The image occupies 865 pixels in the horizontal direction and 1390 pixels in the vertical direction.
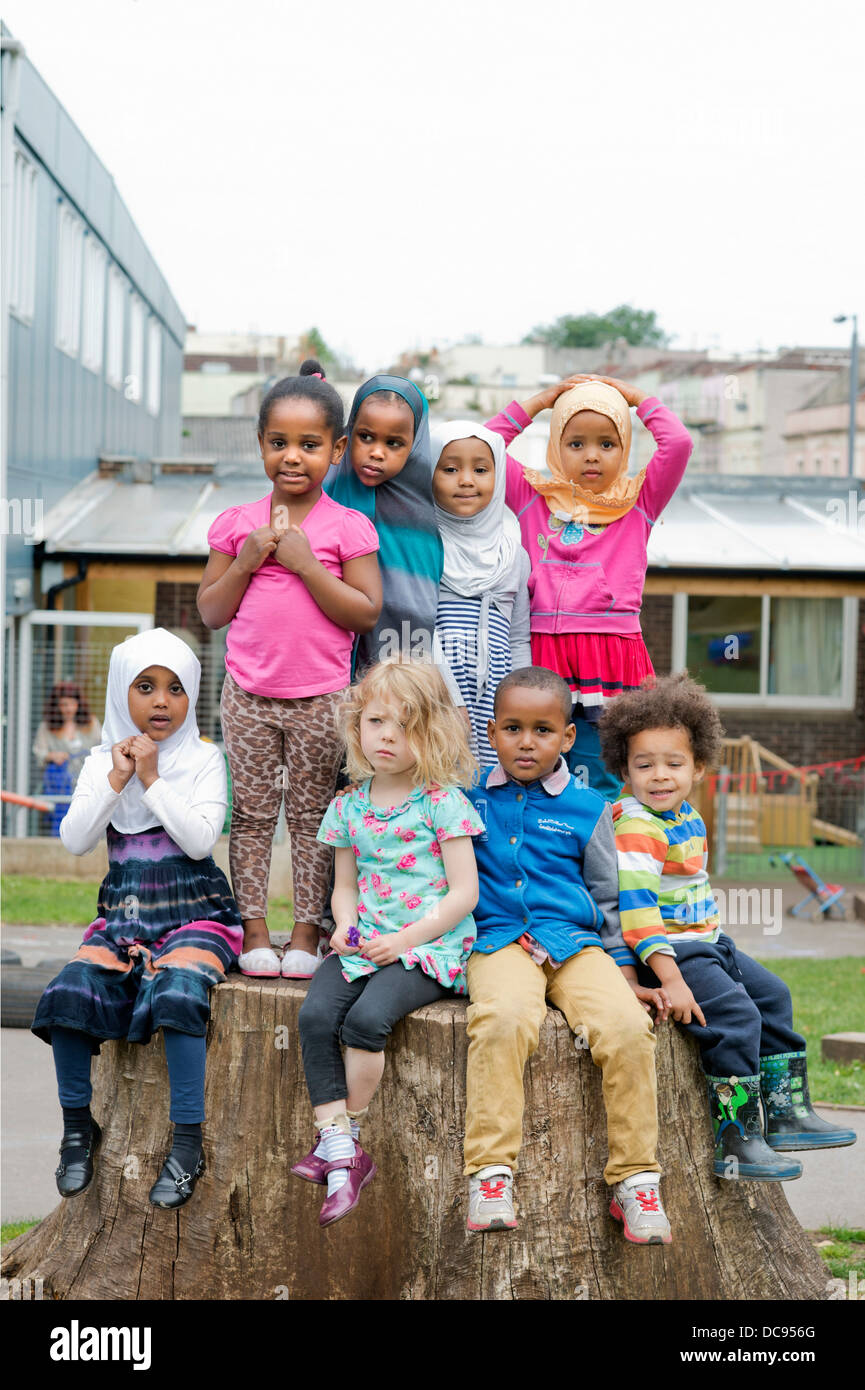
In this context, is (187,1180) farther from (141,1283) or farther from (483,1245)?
(483,1245)

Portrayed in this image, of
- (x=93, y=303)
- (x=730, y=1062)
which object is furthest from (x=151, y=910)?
(x=93, y=303)

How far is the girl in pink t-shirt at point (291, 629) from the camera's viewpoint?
3895 millimetres

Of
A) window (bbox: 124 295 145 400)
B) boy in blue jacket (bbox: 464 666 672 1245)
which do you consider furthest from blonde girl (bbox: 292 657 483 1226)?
window (bbox: 124 295 145 400)

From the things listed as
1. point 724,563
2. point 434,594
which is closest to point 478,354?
point 724,563

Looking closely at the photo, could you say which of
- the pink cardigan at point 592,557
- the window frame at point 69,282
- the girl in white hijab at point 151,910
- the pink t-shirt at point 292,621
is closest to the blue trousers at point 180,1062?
the girl in white hijab at point 151,910

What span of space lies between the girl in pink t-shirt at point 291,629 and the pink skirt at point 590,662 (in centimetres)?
62

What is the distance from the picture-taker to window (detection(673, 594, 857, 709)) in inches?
766

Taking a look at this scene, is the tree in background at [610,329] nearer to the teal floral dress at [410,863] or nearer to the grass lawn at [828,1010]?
the grass lawn at [828,1010]

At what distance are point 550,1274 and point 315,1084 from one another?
0.81 metres

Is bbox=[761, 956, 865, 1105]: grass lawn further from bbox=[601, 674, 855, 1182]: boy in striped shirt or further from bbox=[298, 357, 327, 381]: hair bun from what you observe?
bbox=[298, 357, 327, 381]: hair bun

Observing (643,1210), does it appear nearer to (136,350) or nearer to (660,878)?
(660,878)

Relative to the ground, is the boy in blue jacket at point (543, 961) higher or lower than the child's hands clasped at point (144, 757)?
lower

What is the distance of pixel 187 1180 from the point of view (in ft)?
12.3

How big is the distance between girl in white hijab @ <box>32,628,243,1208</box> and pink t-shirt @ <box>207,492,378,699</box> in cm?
21
